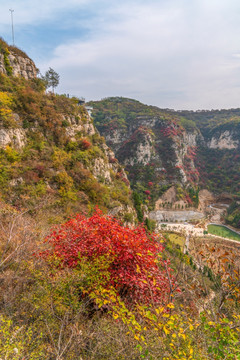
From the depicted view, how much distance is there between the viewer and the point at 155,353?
11.6 feet

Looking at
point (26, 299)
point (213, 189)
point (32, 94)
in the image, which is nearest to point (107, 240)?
point (26, 299)

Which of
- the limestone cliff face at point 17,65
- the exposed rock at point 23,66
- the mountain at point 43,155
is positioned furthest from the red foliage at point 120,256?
the exposed rock at point 23,66

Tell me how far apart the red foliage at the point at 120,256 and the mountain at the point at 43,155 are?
7.49 meters

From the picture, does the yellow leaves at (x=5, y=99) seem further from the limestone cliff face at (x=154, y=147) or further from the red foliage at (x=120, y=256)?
the limestone cliff face at (x=154, y=147)

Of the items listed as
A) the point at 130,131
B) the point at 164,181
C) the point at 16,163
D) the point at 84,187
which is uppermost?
the point at 130,131

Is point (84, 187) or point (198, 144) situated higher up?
point (198, 144)

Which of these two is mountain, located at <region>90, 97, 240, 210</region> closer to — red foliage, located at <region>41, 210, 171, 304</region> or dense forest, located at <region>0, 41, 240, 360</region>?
dense forest, located at <region>0, 41, 240, 360</region>

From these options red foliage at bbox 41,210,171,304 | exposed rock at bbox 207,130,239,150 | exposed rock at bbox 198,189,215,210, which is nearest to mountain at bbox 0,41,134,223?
red foliage at bbox 41,210,171,304

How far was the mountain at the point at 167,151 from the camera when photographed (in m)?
Result: 64.9

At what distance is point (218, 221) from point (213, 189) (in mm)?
21874

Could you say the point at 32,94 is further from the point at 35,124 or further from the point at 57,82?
the point at 57,82

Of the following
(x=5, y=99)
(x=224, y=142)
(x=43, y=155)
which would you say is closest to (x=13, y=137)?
(x=43, y=155)

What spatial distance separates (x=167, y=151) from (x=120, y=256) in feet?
226

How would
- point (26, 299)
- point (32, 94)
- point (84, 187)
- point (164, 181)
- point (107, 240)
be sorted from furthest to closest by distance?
point (164, 181), point (32, 94), point (84, 187), point (107, 240), point (26, 299)
